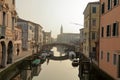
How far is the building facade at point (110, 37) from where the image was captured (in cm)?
2111

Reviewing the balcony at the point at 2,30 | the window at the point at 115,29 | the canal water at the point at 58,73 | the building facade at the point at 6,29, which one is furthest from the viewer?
the canal water at the point at 58,73

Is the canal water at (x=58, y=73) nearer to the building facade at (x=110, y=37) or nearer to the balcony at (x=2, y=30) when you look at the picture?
the building facade at (x=110, y=37)

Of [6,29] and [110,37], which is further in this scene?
[6,29]

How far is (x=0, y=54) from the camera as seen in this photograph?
99.0 ft

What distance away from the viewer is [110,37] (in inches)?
940

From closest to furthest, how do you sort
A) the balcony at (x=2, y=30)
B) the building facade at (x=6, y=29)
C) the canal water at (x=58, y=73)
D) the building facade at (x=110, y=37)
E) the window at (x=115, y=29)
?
the building facade at (x=110, y=37), the window at (x=115, y=29), the balcony at (x=2, y=30), the building facade at (x=6, y=29), the canal water at (x=58, y=73)

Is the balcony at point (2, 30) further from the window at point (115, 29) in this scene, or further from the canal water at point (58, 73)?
the window at point (115, 29)

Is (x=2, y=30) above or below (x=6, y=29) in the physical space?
below

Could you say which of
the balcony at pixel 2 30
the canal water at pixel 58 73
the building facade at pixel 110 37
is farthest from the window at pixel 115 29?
the balcony at pixel 2 30

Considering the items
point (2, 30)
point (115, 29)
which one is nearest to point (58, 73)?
point (2, 30)

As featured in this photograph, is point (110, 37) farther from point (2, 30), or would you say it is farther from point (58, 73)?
point (58, 73)

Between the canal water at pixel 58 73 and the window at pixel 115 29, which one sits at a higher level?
the window at pixel 115 29

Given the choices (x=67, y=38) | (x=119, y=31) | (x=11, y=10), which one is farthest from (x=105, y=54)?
(x=67, y=38)

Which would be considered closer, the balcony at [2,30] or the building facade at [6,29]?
the balcony at [2,30]
